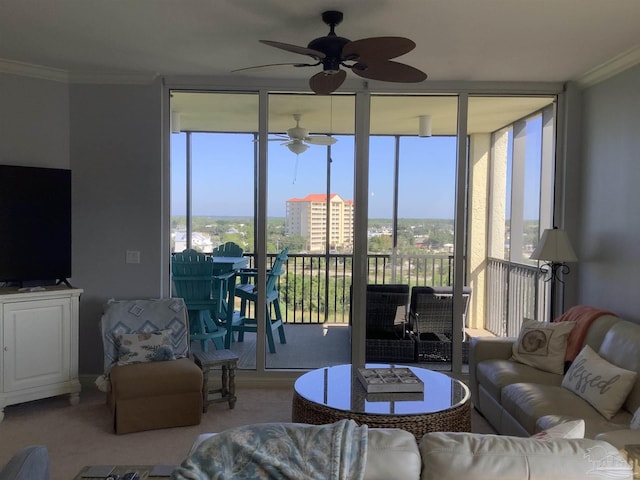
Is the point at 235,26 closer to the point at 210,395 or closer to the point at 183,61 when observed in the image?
the point at 183,61

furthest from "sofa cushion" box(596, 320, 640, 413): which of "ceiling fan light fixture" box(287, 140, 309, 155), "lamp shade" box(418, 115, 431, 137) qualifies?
"ceiling fan light fixture" box(287, 140, 309, 155)

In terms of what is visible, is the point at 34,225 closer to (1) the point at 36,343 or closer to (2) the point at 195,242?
(1) the point at 36,343

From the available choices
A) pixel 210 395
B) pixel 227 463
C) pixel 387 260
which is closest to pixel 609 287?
pixel 387 260

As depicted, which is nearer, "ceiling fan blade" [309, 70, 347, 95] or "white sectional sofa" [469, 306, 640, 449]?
"white sectional sofa" [469, 306, 640, 449]

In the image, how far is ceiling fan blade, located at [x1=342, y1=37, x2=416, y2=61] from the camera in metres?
2.44

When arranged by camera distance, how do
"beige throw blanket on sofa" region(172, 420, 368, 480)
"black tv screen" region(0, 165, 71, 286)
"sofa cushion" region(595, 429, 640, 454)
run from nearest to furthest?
"beige throw blanket on sofa" region(172, 420, 368, 480) < "sofa cushion" region(595, 429, 640, 454) < "black tv screen" region(0, 165, 71, 286)

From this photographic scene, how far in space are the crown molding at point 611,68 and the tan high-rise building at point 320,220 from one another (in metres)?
→ 2.15

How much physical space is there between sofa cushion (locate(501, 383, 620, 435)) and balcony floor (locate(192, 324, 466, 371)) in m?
1.54

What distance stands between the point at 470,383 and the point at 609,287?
1278 mm

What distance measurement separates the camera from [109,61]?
3.88 m

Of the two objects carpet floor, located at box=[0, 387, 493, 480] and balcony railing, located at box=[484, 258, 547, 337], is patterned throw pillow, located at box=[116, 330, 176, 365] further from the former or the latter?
balcony railing, located at box=[484, 258, 547, 337]

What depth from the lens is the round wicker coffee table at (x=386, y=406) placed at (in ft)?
8.26

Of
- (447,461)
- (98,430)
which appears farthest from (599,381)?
(98,430)

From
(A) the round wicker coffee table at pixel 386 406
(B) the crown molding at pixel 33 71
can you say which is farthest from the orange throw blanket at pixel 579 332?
(B) the crown molding at pixel 33 71
